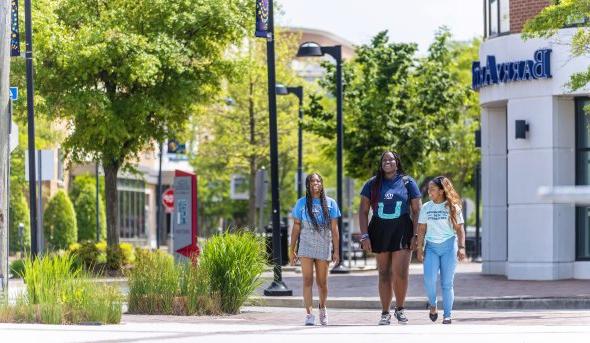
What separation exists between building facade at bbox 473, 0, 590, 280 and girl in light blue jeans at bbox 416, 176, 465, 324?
11.4 metres

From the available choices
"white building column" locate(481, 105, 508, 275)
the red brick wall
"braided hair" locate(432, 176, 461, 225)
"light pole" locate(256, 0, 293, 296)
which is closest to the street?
"braided hair" locate(432, 176, 461, 225)

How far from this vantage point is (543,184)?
91.2ft

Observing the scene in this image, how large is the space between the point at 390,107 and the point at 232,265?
63.3 ft

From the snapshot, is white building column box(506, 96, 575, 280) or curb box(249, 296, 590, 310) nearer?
curb box(249, 296, 590, 310)

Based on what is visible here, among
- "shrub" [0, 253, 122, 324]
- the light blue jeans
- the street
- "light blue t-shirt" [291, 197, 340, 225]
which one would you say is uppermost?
"light blue t-shirt" [291, 197, 340, 225]

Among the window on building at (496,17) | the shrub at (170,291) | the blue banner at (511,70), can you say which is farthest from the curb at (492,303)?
the window on building at (496,17)

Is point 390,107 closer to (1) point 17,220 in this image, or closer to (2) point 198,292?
(2) point 198,292

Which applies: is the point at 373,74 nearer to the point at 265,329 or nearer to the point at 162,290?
the point at 162,290

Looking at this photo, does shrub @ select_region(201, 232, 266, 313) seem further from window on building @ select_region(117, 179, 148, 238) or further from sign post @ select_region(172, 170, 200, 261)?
window on building @ select_region(117, 179, 148, 238)

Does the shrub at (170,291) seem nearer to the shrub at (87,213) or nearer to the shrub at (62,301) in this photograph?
the shrub at (62,301)

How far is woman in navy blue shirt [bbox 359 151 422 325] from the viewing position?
52.8ft

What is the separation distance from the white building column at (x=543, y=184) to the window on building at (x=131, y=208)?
44.2m

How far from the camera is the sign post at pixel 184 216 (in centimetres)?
2444

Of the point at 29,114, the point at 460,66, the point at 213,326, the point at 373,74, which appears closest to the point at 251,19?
the point at 373,74
